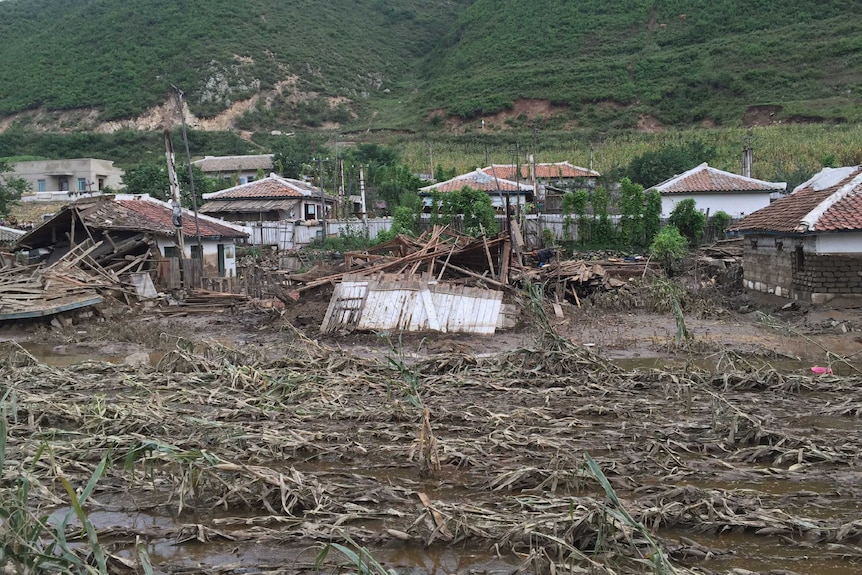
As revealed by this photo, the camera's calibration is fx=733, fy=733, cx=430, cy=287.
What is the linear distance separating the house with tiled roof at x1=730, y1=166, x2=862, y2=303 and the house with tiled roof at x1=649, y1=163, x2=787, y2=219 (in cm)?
1126

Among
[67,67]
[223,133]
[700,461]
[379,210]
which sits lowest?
[700,461]

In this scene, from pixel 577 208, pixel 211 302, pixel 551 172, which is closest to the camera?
pixel 211 302

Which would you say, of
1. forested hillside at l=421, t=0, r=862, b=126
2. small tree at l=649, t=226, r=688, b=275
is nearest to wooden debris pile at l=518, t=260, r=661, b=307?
small tree at l=649, t=226, r=688, b=275

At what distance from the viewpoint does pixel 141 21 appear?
76.6m

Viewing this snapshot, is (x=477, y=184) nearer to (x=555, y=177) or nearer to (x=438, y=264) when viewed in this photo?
(x=555, y=177)

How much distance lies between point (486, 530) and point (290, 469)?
1971 millimetres

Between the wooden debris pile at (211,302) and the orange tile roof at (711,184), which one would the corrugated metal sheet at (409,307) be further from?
the orange tile roof at (711,184)

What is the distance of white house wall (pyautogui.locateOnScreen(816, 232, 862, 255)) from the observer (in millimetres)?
16078

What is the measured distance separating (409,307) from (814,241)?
914 centimetres

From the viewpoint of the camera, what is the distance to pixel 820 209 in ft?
54.3

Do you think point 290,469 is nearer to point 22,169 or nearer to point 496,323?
point 496,323

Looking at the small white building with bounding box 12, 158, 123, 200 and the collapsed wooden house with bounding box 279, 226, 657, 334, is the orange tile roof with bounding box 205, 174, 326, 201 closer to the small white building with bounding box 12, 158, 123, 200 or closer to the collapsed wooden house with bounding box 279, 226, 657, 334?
the small white building with bounding box 12, 158, 123, 200

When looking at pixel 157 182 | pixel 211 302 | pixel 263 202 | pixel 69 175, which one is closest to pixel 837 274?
pixel 211 302

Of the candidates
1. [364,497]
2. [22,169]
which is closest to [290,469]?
[364,497]
